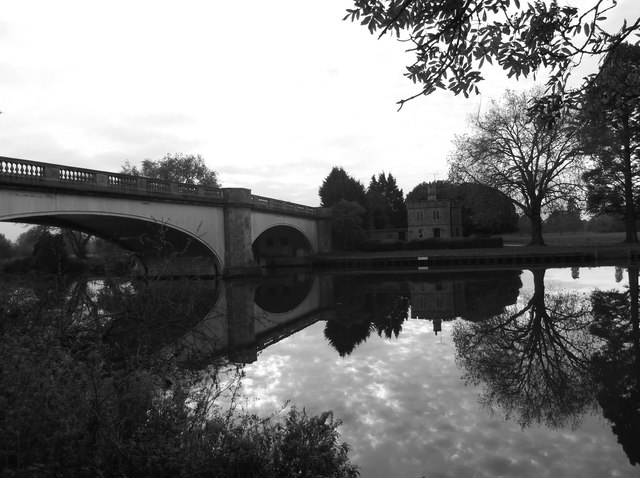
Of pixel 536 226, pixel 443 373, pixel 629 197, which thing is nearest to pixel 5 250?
pixel 536 226

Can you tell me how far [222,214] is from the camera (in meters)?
27.4

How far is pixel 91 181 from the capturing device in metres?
18.4

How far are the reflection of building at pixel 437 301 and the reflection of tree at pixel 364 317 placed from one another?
0.37 metres

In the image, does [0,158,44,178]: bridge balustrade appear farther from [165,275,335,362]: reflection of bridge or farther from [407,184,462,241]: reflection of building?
[407,184,462,241]: reflection of building

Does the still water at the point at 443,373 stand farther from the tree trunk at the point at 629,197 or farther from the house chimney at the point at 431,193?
the house chimney at the point at 431,193

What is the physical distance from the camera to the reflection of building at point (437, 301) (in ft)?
37.3

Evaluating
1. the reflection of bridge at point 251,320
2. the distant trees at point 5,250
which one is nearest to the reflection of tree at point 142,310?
the reflection of bridge at point 251,320

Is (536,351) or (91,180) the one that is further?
(91,180)

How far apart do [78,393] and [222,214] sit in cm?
2482

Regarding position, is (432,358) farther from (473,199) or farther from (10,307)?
(473,199)

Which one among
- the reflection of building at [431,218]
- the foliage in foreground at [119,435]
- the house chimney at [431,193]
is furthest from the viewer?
the house chimney at [431,193]

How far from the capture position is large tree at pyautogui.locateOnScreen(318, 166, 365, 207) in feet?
176

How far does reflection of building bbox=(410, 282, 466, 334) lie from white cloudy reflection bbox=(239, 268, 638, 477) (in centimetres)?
300

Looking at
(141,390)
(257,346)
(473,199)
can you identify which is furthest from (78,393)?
(473,199)
